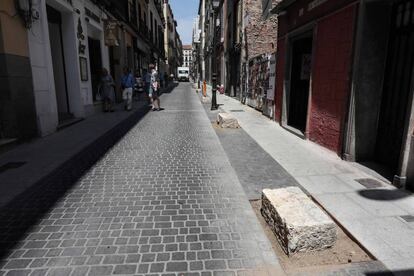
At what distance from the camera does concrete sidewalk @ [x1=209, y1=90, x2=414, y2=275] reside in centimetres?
282

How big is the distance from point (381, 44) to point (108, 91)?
10.7 meters

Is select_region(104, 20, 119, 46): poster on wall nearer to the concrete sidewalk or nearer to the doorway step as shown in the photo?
the doorway step

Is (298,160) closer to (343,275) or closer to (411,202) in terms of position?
(411,202)

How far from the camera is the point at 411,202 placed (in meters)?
3.77

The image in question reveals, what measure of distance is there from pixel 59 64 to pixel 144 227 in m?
9.16

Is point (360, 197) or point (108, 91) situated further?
point (108, 91)

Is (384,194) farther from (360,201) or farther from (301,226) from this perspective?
(301,226)

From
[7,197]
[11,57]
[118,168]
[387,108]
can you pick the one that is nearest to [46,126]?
[11,57]

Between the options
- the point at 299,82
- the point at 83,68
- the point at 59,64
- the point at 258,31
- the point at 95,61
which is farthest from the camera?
the point at 258,31

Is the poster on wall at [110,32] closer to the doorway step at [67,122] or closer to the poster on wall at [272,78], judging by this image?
the doorway step at [67,122]

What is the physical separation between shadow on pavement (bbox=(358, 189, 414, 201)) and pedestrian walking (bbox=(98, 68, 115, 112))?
36.5ft

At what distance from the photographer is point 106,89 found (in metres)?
12.8

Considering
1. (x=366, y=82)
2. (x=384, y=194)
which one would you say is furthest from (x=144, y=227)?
(x=366, y=82)

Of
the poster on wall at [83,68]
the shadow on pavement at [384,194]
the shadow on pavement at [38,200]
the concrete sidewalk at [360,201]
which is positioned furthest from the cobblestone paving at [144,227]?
the poster on wall at [83,68]
